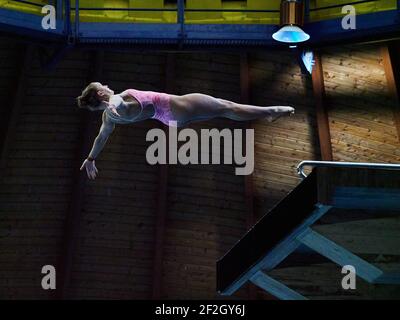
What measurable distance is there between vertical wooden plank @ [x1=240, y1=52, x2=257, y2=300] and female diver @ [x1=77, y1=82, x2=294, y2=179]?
774 centimetres

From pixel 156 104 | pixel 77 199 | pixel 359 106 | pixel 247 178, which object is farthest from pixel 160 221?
pixel 156 104

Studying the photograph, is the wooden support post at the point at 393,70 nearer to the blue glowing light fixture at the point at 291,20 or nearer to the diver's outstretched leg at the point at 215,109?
the blue glowing light fixture at the point at 291,20

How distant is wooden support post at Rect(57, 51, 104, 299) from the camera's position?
649 inches

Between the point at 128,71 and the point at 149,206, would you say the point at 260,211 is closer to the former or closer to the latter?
the point at 149,206

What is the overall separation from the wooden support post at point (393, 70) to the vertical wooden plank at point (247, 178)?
3.02m

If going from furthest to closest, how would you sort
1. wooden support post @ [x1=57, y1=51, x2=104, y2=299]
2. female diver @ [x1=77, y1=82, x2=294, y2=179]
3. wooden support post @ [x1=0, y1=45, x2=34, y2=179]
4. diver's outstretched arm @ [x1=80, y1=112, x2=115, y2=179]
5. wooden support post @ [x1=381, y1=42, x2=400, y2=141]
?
wooden support post @ [x1=381, y1=42, x2=400, y2=141], wooden support post @ [x1=0, y1=45, x2=34, y2=179], wooden support post @ [x1=57, y1=51, x2=104, y2=299], diver's outstretched arm @ [x1=80, y1=112, x2=115, y2=179], female diver @ [x1=77, y1=82, x2=294, y2=179]

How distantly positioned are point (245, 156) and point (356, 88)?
2.79 metres

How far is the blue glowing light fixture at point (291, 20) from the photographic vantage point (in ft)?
39.9

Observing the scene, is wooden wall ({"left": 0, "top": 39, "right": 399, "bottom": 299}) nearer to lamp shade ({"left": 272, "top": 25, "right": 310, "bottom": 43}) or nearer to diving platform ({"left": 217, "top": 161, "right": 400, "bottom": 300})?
diving platform ({"left": 217, "top": 161, "right": 400, "bottom": 300})

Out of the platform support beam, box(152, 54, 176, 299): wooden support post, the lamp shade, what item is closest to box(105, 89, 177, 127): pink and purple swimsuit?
the platform support beam

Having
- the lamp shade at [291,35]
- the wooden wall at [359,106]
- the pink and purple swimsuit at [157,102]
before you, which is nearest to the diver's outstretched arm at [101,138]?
the pink and purple swimsuit at [157,102]

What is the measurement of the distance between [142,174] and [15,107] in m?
2.87

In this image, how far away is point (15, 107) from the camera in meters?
17.1
